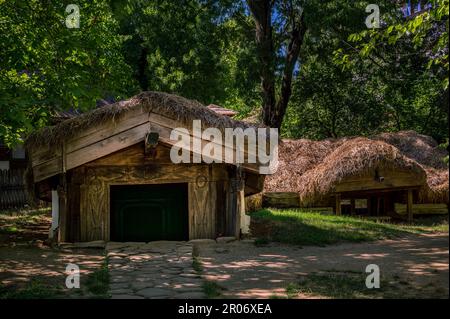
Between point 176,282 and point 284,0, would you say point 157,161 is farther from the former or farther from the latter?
point 284,0

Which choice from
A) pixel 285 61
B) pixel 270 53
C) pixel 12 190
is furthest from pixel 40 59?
pixel 12 190

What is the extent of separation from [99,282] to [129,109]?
4151 millimetres

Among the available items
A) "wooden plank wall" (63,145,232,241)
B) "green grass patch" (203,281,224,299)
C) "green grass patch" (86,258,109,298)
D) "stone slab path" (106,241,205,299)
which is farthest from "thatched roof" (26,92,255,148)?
"green grass patch" (203,281,224,299)

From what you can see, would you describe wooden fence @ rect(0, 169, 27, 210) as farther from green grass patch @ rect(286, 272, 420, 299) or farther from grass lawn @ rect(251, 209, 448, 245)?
green grass patch @ rect(286, 272, 420, 299)

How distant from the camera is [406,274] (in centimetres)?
688

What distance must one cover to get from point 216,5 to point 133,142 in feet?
37.5

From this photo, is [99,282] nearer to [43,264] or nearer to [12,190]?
[43,264]

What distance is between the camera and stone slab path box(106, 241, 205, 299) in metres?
6.36

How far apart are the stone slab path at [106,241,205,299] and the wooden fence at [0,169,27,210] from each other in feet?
37.0

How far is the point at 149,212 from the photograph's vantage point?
36.2ft

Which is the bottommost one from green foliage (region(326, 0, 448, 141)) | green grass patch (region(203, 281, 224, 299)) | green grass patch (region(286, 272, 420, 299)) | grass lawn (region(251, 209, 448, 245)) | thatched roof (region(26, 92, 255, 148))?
green grass patch (region(203, 281, 224, 299))

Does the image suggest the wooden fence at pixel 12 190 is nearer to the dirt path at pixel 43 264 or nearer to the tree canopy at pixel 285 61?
the tree canopy at pixel 285 61

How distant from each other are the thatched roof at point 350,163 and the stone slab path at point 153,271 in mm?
6750

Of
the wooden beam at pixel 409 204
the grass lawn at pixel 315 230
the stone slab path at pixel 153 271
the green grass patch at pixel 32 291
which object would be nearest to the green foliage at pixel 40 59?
the stone slab path at pixel 153 271
